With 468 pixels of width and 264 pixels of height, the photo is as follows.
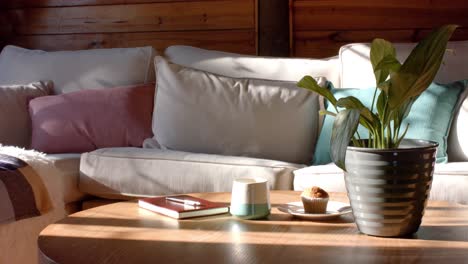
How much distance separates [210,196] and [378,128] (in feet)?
2.10

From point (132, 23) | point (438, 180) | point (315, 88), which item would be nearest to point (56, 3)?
point (132, 23)

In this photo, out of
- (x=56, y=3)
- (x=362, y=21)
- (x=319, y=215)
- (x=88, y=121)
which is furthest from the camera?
(x=56, y=3)

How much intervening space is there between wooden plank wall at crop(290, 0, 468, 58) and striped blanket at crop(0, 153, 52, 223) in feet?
5.47

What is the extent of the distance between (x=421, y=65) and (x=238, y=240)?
1.62 ft

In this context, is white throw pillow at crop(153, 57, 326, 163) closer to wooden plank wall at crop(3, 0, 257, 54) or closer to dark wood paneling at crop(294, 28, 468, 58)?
dark wood paneling at crop(294, 28, 468, 58)

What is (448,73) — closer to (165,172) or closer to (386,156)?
(165,172)

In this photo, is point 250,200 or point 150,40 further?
point 150,40

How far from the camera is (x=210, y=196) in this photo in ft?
6.41

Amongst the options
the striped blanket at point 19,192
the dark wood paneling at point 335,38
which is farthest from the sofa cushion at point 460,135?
the striped blanket at point 19,192

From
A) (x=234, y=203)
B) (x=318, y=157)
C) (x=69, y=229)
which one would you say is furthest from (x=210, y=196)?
(x=318, y=157)

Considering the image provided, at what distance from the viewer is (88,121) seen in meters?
3.04

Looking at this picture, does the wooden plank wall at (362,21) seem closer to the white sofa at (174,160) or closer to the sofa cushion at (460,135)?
the white sofa at (174,160)

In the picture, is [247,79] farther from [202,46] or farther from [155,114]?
[202,46]

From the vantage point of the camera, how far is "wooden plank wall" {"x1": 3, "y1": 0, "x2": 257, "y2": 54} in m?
3.72
